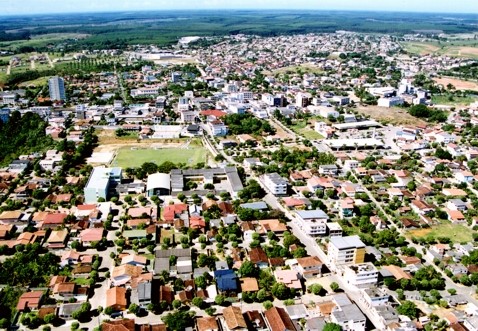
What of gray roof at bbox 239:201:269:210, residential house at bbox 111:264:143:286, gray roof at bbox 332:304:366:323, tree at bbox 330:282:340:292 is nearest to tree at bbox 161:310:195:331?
residential house at bbox 111:264:143:286

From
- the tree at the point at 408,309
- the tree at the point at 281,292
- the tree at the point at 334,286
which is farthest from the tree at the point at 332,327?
the tree at the point at 408,309

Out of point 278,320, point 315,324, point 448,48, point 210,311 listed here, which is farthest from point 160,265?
point 448,48

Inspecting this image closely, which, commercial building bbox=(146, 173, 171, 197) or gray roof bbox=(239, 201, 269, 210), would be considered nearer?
gray roof bbox=(239, 201, 269, 210)

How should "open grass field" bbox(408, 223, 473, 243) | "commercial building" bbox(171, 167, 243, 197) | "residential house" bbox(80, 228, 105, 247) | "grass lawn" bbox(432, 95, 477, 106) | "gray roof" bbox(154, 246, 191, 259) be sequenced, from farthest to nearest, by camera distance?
"grass lawn" bbox(432, 95, 477, 106) < "commercial building" bbox(171, 167, 243, 197) < "open grass field" bbox(408, 223, 473, 243) < "residential house" bbox(80, 228, 105, 247) < "gray roof" bbox(154, 246, 191, 259)

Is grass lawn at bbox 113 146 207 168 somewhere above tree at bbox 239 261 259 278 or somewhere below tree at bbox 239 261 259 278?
below

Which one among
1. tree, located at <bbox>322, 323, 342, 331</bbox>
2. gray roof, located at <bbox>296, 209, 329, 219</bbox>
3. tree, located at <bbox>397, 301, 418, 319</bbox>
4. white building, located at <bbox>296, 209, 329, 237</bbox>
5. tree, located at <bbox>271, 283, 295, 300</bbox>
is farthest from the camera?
gray roof, located at <bbox>296, 209, 329, 219</bbox>

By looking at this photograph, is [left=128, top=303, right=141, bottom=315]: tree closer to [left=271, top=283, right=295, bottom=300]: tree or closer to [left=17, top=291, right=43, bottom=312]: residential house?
[left=17, top=291, right=43, bottom=312]: residential house

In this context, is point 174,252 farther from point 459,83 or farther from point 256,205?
point 459,83
